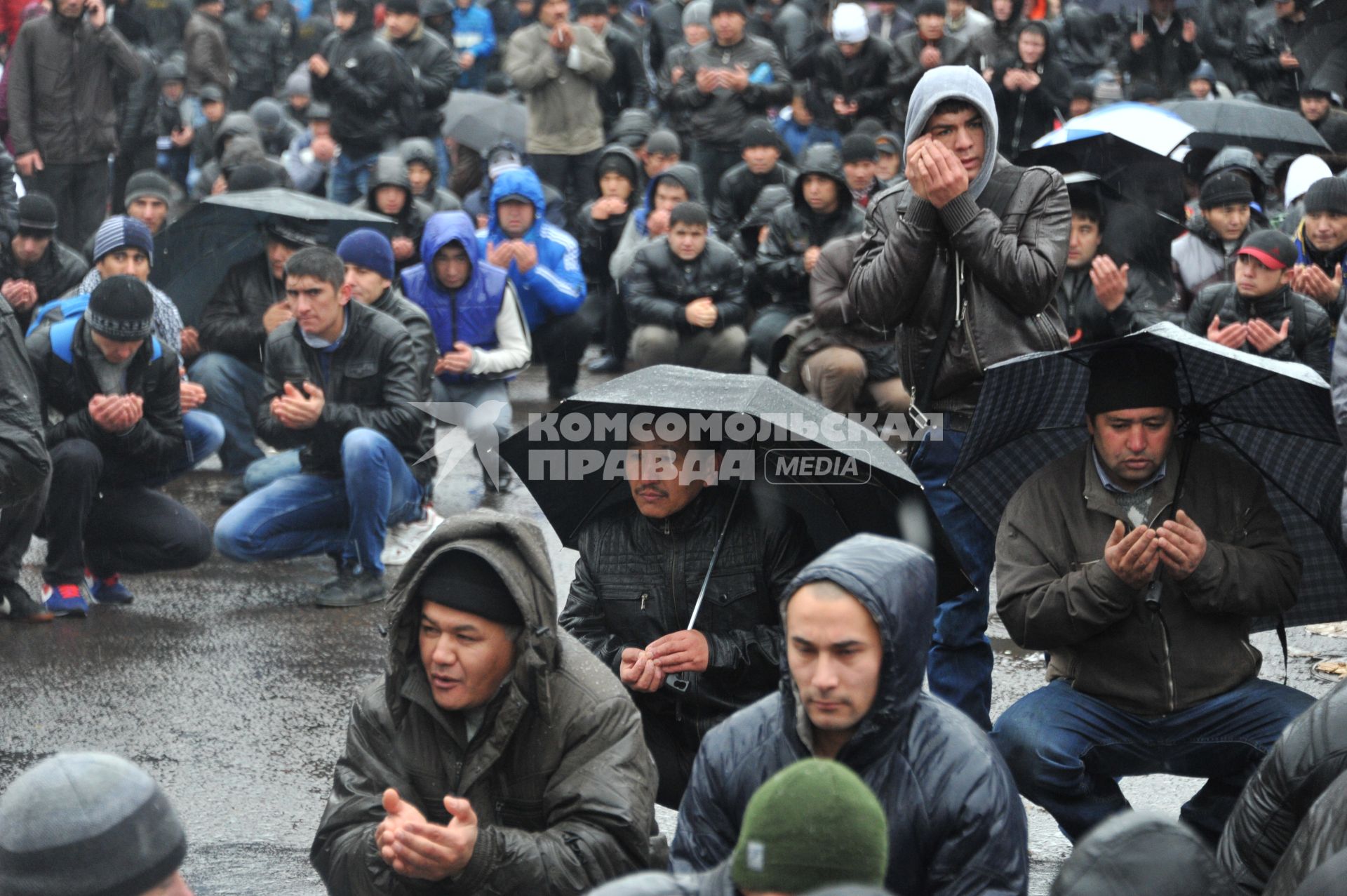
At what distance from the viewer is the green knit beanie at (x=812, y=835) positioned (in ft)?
8.70

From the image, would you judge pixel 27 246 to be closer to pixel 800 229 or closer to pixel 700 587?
pixel 800 229

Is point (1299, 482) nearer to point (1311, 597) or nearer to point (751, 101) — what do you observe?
point (1311, 597)

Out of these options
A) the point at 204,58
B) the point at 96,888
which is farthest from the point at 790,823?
the point at 204,58

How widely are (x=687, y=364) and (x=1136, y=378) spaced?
251 inches

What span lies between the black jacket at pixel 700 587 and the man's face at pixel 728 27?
967cm

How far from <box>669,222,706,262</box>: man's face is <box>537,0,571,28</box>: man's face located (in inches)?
152

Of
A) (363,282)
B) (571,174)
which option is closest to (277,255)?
(363,282)

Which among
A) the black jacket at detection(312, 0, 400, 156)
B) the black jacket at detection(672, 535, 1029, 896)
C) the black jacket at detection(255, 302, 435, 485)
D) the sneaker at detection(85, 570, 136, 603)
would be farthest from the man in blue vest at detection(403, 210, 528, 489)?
the black jacket at detection(672, 535, 1029, 896)

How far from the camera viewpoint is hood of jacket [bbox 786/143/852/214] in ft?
35.8

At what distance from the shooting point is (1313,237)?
930 centimetres

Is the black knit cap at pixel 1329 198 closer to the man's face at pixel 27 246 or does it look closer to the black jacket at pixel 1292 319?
the black jacket at pixel 1292 319

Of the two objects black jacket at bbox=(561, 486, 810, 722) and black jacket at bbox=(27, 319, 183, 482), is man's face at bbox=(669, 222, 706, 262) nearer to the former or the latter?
black jacket at bbox=(27, 319, 183, 482)

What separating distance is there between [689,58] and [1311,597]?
10246 millimetres

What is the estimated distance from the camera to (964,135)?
5.54 metres
